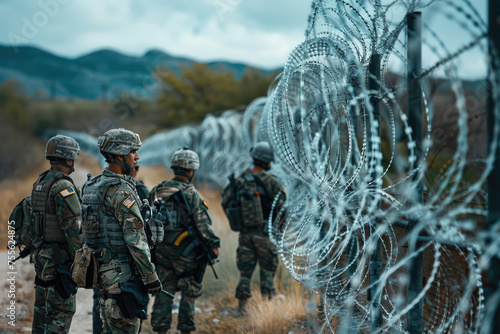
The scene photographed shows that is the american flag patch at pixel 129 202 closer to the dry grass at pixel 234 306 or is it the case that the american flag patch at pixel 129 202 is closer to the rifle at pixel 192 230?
the rifle at pixel 192 230

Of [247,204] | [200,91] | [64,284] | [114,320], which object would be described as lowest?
[114,320]

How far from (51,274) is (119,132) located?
1493 millimetres

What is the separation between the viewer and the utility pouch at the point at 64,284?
4145 millimetres

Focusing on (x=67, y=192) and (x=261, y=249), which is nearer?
(x=67, y=192)

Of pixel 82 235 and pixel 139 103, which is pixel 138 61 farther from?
pixel 82 235

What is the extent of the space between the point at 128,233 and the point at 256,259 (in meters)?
2.74

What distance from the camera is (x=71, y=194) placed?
13.8 ft

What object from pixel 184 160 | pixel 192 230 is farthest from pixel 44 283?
pixel 184 160

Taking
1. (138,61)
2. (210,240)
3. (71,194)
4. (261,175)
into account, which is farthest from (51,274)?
(138,61)

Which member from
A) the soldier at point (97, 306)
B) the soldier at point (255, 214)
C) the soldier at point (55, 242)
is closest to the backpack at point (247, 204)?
the soldier at point (255, 214)

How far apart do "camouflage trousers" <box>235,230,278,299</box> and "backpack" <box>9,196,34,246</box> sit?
7.61 feet

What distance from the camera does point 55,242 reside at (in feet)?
13.9

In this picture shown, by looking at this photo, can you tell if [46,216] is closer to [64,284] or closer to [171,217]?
[64,284]

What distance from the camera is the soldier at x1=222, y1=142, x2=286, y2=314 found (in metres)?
5.62
